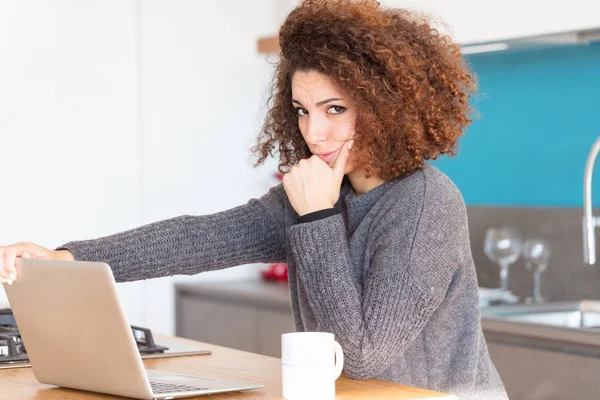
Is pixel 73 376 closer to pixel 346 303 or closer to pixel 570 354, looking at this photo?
pixel 346 303

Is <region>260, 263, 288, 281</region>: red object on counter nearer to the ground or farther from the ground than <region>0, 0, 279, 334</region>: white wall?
nearer to the ground

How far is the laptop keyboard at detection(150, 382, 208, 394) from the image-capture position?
4.66ft

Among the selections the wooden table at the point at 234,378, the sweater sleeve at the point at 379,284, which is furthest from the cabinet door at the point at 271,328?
the sweater sleeve at the point at 379,284

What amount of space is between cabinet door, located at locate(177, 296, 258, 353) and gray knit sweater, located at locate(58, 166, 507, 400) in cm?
155

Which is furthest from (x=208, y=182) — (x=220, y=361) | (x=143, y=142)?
(x=220, y=361)

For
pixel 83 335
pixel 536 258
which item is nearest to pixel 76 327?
pixel 83 335

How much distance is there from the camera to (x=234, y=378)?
5.26 ft

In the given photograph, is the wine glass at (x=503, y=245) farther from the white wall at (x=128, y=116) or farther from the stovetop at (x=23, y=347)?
the stovetop at (x=23, y=347)

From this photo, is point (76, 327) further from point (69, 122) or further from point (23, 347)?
point (69, 122)

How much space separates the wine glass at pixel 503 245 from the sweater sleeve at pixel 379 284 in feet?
4.74

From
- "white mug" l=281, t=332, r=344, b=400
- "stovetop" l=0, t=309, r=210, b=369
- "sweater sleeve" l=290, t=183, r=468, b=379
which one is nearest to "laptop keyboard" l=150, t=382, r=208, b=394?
"white mug" l=281, t=332, r=344, b=400

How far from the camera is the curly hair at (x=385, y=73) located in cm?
175

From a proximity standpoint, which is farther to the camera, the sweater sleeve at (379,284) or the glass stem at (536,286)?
the glass stem at (536,286)

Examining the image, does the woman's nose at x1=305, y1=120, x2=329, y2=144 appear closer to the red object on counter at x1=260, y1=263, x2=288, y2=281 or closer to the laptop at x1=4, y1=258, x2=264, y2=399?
the laptop at x1=4, y1=258, x2=264, y2=399
